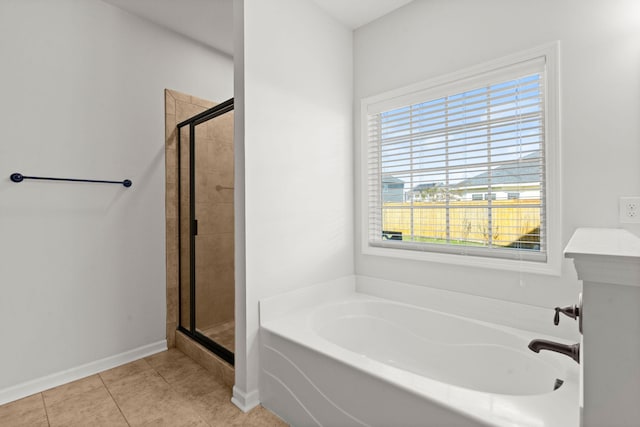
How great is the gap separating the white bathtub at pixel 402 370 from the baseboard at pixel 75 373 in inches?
46.4

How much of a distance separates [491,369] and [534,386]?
0.24 m

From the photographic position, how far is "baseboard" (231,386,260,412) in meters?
1.86

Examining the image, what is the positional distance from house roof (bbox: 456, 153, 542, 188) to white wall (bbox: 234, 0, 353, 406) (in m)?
0.98

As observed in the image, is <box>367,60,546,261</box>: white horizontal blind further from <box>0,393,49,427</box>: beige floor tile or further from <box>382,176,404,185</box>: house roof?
<box>0,393,49,427</box>: beige floor tile

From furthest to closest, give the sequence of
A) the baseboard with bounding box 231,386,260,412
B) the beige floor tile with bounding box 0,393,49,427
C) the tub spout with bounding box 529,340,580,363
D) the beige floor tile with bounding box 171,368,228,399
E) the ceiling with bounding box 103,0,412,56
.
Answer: the ceiling with bounding box 103,0,412,56
the beige floor tile with bounding box 171,368,228,399
the baseboard with bounding box 231,386,260,412
the beige floor tile with bounding box 0,393,49,427
the tub spout with bounding box 529,340,580,363

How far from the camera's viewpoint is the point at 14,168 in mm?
1945

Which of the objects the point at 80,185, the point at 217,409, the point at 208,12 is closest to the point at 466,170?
the point at 217,409

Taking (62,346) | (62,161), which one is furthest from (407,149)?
(62,346)

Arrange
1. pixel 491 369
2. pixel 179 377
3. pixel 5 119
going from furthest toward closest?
pixel 179 377 → pixel 5 119 → pixel 491 369

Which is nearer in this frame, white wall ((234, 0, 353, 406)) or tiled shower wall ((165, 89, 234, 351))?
white wall ((234, 0, 353, 406))

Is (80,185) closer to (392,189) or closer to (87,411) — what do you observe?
(87,411)

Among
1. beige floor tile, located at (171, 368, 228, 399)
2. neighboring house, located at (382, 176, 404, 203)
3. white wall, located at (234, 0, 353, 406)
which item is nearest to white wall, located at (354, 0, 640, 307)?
neighboring house, located at (382, 176, 404, 203)

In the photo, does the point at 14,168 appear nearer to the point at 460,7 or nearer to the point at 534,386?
the point at 460,7

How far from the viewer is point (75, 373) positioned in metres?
2.16
